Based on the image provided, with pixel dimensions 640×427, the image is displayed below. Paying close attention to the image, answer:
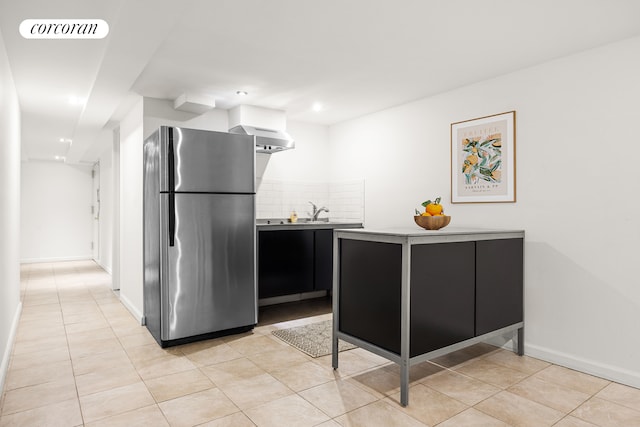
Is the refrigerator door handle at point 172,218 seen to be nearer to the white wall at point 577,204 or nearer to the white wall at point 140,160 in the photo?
the white wall at point 140,160

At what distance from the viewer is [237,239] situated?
11.6ft

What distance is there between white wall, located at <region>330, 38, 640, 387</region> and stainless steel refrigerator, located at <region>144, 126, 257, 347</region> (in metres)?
1.99

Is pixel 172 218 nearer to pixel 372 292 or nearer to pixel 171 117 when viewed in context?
pixel 171 117

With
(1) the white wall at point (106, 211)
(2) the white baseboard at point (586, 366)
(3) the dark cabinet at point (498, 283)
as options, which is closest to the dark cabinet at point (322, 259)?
(3) the dark cabinet at point (498, 283)

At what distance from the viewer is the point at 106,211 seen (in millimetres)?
7254

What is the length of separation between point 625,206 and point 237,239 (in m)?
2.90

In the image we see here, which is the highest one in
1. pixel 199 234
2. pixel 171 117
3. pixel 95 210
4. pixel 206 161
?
pixel 171 117

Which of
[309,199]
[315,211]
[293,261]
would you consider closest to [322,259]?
[293,261]

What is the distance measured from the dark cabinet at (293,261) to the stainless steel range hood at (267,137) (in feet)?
3.12

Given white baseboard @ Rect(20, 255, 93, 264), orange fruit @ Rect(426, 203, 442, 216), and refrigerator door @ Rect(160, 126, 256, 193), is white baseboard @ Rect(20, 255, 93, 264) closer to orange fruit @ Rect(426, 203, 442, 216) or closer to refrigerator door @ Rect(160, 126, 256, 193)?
refrigerator door @ Rect(160, 126, 256, 193)

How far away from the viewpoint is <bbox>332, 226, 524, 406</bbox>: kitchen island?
2.36 meters

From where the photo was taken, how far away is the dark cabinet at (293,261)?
160 inches

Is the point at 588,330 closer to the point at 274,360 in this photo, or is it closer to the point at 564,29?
the point at 564,29

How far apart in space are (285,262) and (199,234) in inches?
43.5
